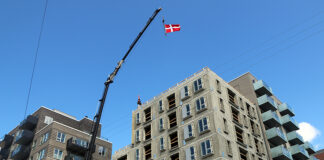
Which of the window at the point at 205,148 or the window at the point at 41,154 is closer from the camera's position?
the window at the point at 205,148

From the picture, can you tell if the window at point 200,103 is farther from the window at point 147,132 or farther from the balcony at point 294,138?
the balcony at point 294,138

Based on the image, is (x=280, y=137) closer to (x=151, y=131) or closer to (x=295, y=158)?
(x=295, y=158)

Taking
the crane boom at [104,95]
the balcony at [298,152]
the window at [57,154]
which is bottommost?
the crane boom at [104,95]

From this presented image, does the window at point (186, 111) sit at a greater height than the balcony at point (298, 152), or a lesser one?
greater

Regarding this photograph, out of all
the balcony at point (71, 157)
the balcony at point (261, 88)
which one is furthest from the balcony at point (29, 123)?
the balcony at point (261, 88)

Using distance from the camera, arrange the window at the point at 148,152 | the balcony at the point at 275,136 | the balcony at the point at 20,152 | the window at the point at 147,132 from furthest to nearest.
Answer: the balcony at the point at 20,152
the window at the point at 147,132
the balcony at the point at 275,136
the window at the point at 148,152

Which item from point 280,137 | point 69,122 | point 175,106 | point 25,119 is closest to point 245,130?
point 280,137

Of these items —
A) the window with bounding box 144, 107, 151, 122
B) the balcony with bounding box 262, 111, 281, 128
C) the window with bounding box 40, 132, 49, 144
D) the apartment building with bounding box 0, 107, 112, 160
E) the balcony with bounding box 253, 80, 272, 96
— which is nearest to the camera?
the window with bounding box 144, 107, 151, 122

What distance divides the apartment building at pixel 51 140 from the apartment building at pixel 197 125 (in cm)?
1184

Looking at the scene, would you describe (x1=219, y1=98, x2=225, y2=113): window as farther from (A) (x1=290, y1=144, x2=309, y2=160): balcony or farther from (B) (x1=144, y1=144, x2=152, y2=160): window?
(A) (x1=290, y1=144, x2=309, y2=160): balcony

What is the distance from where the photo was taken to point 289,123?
226 feet

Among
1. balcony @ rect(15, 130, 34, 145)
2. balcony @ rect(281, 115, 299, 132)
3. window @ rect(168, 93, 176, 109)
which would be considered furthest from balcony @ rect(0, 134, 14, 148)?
balcony @ rect(281, 115, 299, 132)

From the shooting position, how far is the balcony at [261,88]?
69.0 m

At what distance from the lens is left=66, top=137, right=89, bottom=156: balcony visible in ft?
235
